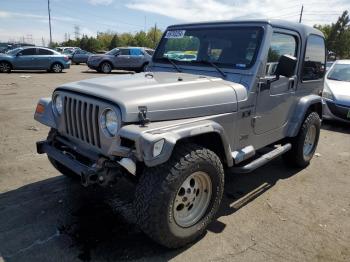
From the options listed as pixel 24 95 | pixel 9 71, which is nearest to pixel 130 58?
pixel 9 71

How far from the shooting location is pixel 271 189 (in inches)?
183

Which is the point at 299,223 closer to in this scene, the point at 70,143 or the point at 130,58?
the point at 70,143

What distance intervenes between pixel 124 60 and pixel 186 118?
1929cm

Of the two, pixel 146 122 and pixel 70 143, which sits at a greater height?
pixel 146 122

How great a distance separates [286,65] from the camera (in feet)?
Answer: 12.7

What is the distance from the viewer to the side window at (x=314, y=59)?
16.2 feet

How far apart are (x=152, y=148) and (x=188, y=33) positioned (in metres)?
2.48

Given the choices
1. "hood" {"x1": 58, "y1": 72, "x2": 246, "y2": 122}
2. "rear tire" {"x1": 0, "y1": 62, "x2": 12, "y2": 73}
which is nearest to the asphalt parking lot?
"hood" {"x1": 58, "y1": 72, "x2": 246, "y2": 122}

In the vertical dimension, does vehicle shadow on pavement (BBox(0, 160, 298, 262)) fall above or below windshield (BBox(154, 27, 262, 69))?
below

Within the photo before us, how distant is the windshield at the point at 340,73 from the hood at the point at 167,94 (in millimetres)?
6844

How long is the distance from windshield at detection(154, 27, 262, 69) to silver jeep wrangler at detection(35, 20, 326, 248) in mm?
13

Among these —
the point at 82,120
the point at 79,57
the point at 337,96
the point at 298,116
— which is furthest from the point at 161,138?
the point at 79,57

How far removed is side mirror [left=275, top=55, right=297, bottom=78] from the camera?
381cm

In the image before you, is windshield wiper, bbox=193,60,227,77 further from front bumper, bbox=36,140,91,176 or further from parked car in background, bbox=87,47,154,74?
parked car in background, bbox=87,47,154,74
